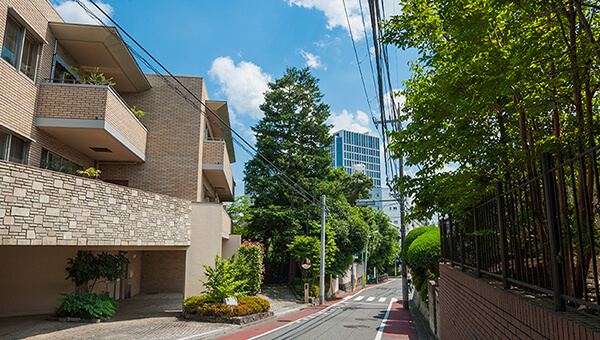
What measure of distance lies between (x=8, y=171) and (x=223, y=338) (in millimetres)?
8216

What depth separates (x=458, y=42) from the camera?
5188mm

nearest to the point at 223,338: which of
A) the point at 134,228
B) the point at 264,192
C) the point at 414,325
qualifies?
the point at 134,228

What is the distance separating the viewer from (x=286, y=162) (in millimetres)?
34812

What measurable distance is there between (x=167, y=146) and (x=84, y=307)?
8.43 m

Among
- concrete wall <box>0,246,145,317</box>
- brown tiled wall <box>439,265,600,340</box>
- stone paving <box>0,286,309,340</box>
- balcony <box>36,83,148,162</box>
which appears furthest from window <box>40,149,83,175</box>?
brown tiled wall <box>439,265,600,340</box>

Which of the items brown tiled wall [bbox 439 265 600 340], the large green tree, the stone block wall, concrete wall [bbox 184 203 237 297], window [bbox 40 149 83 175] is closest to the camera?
brown tiled wall [bbox 439 265 600 340]

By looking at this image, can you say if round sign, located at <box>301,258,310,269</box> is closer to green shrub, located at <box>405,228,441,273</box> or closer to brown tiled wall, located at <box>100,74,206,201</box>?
green shrub, located at <box>405,228,441,273</box>

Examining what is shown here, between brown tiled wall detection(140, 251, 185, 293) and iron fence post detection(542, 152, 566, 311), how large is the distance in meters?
22.6

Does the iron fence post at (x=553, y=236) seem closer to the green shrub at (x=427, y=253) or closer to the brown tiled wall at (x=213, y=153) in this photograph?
the green shrub at (x=427, y=253)

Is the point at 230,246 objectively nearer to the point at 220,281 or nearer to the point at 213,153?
the point at 213,153

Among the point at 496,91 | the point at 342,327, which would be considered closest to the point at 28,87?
the point at 496,91

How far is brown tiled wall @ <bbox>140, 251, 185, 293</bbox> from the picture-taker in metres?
23.5

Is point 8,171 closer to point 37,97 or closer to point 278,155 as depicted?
point 37,97

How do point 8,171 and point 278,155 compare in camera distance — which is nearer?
point 8,171
